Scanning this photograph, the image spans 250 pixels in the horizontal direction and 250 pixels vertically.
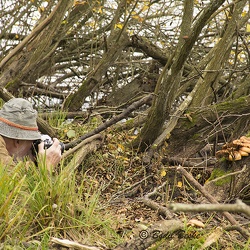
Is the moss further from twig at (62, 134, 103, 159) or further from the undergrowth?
twig at (62, 134, 103, 159)

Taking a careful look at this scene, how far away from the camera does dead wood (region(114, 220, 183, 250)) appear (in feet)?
8.25

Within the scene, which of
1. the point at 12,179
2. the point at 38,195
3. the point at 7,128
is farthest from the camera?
the point at 7,128

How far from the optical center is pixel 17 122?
3.63 m

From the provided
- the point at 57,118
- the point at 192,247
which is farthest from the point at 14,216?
the point at 57,118

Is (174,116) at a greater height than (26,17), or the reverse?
(26,17)

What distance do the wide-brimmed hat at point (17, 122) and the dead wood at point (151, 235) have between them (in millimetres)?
1449

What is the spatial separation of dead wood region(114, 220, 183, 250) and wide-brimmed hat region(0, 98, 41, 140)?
1449 millimetres

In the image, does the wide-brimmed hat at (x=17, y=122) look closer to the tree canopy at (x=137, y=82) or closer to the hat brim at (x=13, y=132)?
the hat brim at (x=13, y=132)

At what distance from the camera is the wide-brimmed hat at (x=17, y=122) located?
3.62 meters

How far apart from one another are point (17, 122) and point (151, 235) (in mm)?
1592

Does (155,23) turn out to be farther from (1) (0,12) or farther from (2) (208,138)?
(2) (208,138)

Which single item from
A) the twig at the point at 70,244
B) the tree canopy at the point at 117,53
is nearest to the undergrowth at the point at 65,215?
the twig at the point at 70,244

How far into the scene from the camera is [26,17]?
24.2ft

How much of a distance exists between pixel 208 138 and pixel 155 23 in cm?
335
